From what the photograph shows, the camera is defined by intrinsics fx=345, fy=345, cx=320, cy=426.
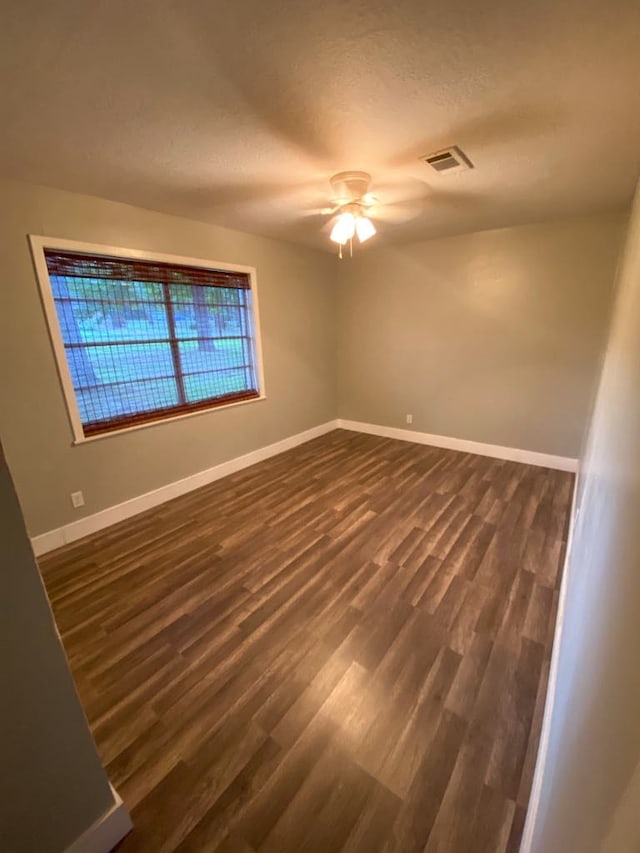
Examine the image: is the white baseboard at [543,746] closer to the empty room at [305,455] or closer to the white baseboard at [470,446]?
the empty room at [305,455]

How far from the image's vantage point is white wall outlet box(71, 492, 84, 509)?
2.62m

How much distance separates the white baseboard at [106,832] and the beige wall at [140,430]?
6.65ft

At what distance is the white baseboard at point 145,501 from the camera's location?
100 inches

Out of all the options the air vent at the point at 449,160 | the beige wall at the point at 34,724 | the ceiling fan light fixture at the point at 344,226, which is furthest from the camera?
the ceiling fan light fixture at the point at 344,226

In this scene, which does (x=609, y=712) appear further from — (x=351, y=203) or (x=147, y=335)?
(x=147, y=335)

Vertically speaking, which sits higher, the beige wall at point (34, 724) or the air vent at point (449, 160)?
the air vent at point (449, 160)

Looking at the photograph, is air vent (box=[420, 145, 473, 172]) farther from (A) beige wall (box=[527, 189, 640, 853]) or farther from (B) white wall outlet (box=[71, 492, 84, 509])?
(B) white wall outlet (box=[71, 492, 84, 509])

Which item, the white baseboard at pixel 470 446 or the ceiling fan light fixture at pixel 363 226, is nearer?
the ceiling fan light fixture at pixel 363 226

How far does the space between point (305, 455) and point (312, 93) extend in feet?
10.7

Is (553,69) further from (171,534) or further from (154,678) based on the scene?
(171,534)

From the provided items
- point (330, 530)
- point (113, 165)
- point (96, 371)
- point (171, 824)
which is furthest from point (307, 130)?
point (171, 824)

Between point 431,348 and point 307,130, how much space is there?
2950 millimetres

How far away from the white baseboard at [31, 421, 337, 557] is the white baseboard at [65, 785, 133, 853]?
1.44 metres

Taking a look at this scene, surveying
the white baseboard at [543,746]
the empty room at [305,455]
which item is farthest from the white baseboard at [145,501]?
the white baseboard at [543,746]
